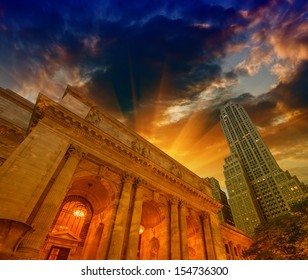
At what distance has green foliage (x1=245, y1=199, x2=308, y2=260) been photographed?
1850 centimetres

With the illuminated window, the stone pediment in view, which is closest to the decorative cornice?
the illuminated window

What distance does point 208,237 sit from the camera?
20.5 m

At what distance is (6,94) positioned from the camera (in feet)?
53.3

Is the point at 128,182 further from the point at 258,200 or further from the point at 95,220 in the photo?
the point at 258,200

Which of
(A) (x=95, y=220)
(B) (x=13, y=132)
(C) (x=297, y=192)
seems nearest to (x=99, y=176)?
(A) (x=95, y=220)

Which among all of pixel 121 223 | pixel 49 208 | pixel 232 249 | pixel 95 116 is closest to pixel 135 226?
pixel 121 223

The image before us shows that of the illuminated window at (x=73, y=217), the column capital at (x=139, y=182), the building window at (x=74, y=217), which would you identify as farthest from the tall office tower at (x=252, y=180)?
the illuminated window at (x=73, y=217)

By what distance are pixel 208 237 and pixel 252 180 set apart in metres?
103

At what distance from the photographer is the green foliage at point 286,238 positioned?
18500 mm

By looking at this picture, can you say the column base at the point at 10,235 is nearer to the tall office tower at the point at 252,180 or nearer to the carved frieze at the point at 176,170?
the carved frieze at the point at 176,170

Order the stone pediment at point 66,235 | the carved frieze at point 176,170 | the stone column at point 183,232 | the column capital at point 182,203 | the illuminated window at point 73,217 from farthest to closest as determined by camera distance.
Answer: the carved frieze at point 176,170 < the column capital at point 182,203 < the stone column at point 183,232 < the illuminated window at point 73,217 < the stone pediment at point 66,235

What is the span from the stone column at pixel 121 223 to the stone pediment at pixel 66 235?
15.2 feet
